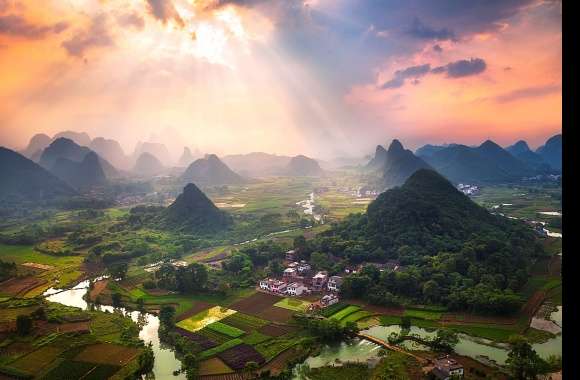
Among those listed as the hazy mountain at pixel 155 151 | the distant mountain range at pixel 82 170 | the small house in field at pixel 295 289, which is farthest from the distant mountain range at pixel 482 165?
the hazy mountain at pixel 155 151

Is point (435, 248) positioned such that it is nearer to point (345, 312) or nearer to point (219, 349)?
point (345, 312)

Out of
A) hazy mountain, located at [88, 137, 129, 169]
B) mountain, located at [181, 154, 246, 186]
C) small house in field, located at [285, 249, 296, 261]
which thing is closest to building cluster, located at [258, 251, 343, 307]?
small house in field, located at [285, 249, 296, 261]

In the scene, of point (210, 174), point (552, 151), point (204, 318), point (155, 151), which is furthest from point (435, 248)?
point (155, 151)

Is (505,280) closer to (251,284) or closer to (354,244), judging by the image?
(354,244)

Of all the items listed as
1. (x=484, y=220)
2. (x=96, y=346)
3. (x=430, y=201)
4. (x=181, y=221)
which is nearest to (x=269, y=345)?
(x=96, y=346)

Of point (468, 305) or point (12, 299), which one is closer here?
point (468, 305)

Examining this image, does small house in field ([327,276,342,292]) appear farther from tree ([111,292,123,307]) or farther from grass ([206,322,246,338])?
tree ([111,292,123,307])
